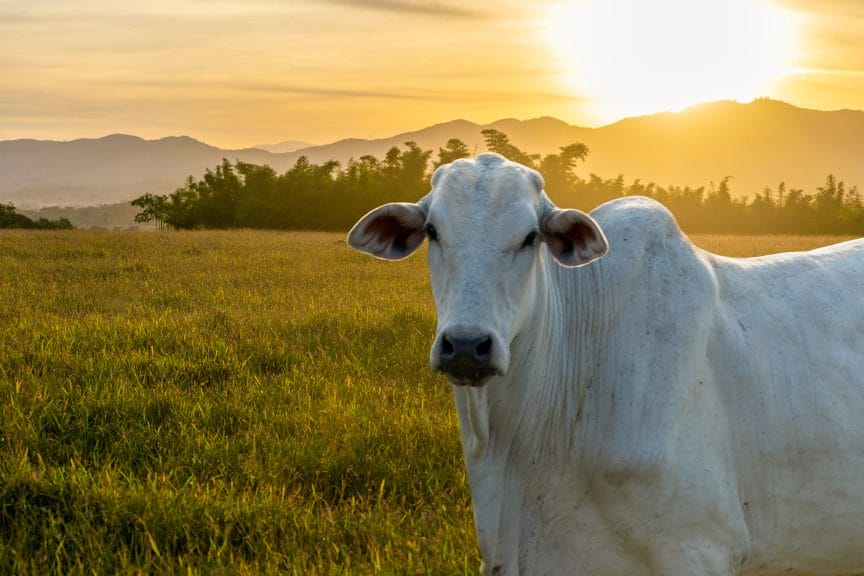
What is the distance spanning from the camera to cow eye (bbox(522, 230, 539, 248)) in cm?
342

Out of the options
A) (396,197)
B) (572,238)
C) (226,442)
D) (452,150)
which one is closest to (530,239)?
(572,238)

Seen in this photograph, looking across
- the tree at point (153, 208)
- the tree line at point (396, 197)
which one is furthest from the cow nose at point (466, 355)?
the tree at point (153, 208)

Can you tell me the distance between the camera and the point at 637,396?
357cm

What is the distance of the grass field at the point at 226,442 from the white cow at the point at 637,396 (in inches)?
40.5

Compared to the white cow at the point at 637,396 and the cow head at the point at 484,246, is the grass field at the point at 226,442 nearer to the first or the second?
the white cow at the point at 637,396

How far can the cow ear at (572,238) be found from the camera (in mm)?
3422

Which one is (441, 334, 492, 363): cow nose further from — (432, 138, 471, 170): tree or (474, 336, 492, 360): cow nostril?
(432, 138, 471, 170): tree

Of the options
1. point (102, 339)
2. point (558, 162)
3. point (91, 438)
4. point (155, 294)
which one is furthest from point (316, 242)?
point (558, 162)

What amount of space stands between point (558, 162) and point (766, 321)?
48343mm

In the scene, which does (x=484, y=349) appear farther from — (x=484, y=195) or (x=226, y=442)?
(x=226, y=442)

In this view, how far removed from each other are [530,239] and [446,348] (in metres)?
0.62

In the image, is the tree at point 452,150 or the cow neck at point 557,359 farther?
the tree at point 452,150

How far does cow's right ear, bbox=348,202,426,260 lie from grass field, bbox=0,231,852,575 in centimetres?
163

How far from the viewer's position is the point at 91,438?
6.26 m
